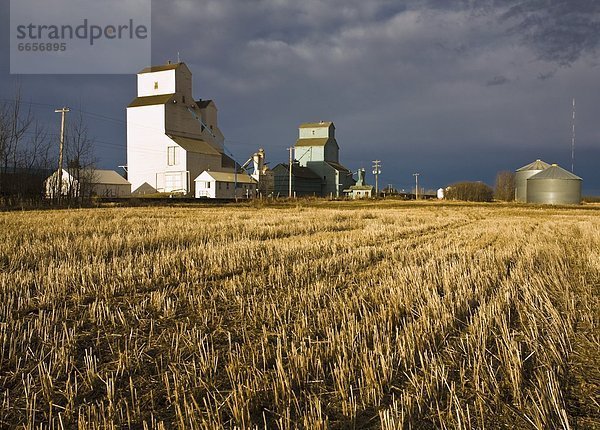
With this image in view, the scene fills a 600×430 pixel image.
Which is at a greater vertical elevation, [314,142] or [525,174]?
[314,142]

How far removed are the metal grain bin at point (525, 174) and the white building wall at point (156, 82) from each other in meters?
51.5

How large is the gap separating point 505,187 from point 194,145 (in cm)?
5368

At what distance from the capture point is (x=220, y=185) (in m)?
56.9

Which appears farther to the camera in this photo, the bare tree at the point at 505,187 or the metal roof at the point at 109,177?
the bare tree at the point at 505,187

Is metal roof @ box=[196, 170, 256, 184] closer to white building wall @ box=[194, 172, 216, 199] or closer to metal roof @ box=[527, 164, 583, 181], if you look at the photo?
white building wall @ box=[194, 172, 216, 199]

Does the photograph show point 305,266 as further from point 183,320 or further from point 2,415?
point 2,415

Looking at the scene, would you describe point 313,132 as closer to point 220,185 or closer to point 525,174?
point 220,185

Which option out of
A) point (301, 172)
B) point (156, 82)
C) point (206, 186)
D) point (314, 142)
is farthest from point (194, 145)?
point (314, 142)

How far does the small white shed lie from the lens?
55438mm

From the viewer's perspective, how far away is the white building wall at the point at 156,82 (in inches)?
2367

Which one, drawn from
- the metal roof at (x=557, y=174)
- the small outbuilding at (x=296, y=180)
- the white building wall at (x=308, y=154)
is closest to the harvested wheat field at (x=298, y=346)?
the metal roof at (x=557, y=174)

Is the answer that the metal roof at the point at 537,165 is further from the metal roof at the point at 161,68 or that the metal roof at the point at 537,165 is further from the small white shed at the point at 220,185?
the metal roof at the point at 161,68

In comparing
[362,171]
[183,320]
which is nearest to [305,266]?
[183,320]

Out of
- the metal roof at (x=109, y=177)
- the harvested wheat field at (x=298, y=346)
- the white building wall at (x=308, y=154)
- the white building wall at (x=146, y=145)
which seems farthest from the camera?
the white building wall at (x=308, y=154)
